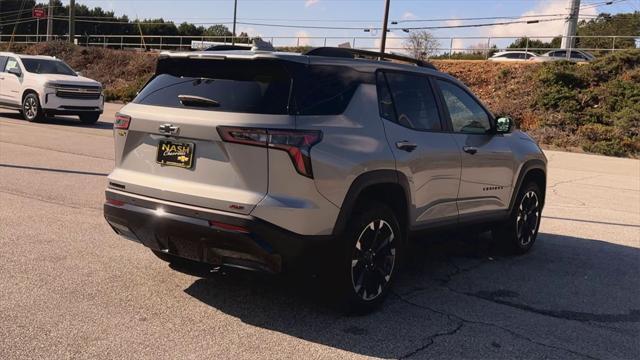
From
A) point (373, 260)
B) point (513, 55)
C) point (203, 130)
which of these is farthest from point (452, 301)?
point (513, 55)

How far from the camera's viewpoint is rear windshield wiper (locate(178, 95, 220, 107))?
14.3 ft

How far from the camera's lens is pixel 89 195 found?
852 centimetres

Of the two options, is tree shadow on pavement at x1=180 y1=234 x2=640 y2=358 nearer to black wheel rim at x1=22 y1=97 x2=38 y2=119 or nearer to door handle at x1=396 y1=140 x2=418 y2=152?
door handle at x1=396 y1=140 x2=418 y2=152

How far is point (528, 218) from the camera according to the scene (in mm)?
7148

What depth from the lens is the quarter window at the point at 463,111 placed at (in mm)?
5844

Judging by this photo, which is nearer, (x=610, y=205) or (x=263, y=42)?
(x=263, y=42)

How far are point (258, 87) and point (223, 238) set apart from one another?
105cm

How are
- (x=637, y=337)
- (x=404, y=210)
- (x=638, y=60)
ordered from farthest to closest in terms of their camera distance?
(x=638, y=60)
(x=404, y=210)
(x=637, y=337)

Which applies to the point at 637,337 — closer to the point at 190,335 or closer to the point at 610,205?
the point at 190,335

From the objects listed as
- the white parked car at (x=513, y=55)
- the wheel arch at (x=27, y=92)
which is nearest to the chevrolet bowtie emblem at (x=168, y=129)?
the wheel arch at (x=27, y=92)

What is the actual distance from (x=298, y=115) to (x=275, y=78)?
33 cm

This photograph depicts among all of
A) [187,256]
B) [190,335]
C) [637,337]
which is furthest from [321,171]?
[637,337]

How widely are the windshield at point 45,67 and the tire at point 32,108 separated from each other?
804mm

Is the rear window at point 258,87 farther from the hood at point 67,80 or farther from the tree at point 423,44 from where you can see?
the tree at point 423,44
